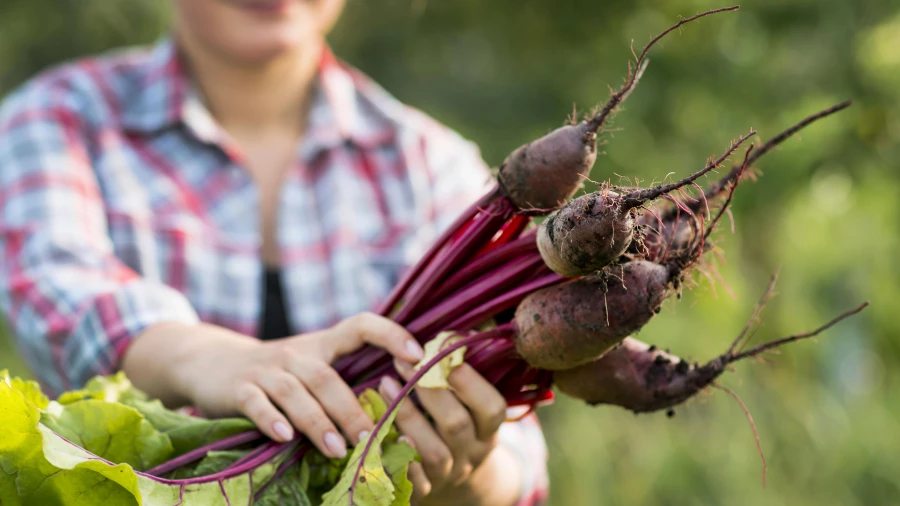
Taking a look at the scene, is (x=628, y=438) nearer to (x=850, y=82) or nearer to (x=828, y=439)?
(x=828, y=439)

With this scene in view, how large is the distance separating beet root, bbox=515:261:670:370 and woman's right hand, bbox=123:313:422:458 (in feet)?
0.73

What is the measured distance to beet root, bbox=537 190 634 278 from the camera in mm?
1075

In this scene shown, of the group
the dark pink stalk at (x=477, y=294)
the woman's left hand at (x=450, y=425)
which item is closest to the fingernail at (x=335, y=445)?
the woman's left hand at (x=450, y=425)

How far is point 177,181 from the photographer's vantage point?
2.02 meters

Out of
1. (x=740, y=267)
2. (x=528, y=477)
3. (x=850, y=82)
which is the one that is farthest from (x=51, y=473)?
(x=740, y=267)

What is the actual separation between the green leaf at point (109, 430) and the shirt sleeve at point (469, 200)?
784mm

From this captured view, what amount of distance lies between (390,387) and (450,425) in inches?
4.7

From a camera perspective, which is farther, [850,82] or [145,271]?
[850,82]

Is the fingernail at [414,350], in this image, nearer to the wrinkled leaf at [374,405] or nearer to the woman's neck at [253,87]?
the wrinkled leaf at [374,405]

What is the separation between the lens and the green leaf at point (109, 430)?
4.07 feet

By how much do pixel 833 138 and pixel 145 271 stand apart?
2441 mm

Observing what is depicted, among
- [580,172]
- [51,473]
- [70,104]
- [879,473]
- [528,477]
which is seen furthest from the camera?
[879,473]

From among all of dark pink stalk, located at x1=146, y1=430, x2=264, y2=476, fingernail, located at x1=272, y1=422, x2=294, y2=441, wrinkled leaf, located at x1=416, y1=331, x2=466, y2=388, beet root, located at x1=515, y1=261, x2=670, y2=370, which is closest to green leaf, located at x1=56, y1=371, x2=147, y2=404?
dark pink stalk, located at x1=146, y1=430, x2=264, y2=476

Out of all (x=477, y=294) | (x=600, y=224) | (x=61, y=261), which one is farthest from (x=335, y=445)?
(x=61, y=261)
